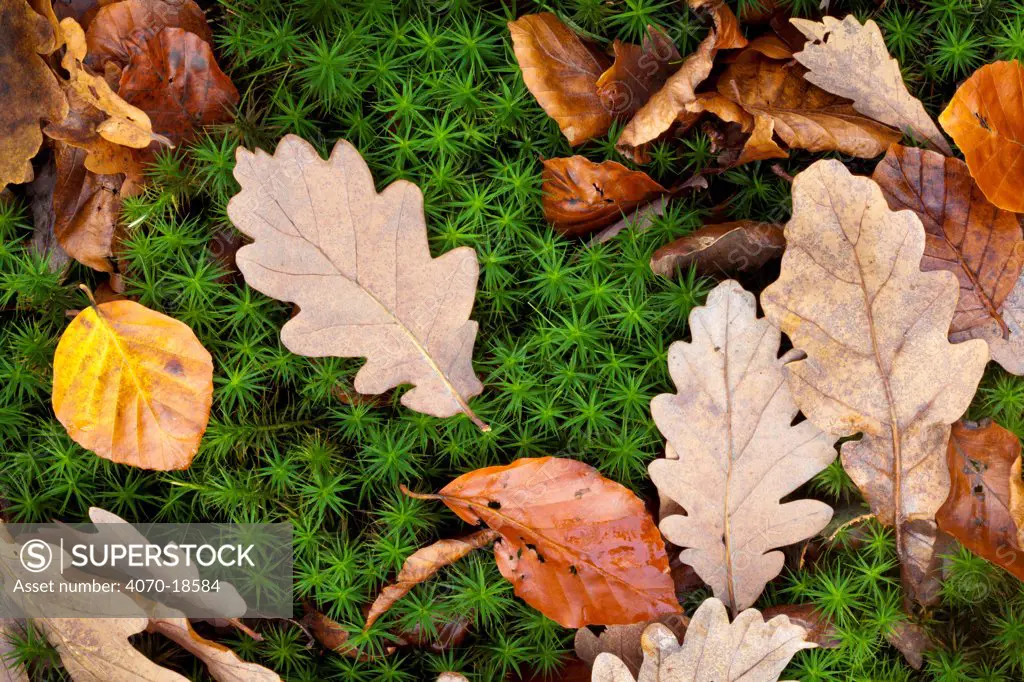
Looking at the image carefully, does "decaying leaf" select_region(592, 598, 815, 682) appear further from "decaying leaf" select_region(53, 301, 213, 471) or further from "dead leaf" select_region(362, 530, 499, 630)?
"decaying leaf" select_region(53, 301, 213, 471)

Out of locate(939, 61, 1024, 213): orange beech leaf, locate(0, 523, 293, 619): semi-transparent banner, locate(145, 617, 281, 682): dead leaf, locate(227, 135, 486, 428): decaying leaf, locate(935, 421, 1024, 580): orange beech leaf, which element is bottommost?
locate(145, 617, 281, 682): dead leaf

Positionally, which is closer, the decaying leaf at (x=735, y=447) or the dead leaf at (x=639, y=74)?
the decaying leaf at (x=735, y=447)

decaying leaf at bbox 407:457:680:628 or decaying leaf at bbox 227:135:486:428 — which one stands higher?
decaying leaf at bbox 227:135:486:428

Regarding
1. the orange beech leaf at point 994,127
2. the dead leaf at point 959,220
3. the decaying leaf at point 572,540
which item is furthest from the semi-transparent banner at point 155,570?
the orange beech leaf at point 994,127

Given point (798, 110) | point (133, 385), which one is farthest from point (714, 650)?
point (133, 385)

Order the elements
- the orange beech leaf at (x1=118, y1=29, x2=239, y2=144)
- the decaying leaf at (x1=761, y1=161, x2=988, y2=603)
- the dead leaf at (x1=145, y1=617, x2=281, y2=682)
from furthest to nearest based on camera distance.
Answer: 1. the orange beech leaf at (x1=118, y1=29, x2=239, y2=144)
2. the dead leaf at (x1=145, y1=617, x2=281, y2=682)
3. the decaying leaf at (x1=761, y1=161, x2=988, y2=603)

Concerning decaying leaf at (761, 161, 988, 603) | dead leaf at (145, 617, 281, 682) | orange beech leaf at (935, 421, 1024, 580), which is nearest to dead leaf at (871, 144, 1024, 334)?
decaying leaf at (761, 161, 988, 603)

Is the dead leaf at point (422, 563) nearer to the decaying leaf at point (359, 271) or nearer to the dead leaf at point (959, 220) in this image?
the decaying leaf at point (359, 271)
